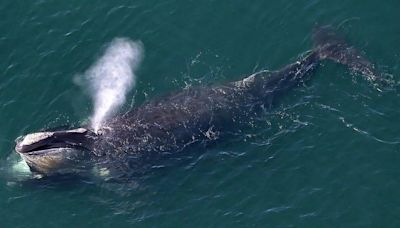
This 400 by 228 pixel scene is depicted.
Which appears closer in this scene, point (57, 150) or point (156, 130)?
point (57, 150)

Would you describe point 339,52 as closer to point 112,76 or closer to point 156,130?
point 156,130

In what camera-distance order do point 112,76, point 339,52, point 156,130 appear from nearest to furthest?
point 156,130 → point 339,52 → point 112,76

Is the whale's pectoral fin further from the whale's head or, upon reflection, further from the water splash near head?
the whale's head

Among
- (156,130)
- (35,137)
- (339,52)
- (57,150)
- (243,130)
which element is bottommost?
(57,150)

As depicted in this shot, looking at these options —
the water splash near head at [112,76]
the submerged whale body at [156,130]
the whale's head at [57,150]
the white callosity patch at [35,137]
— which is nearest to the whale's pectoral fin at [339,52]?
the submerged whale body at [156,130]

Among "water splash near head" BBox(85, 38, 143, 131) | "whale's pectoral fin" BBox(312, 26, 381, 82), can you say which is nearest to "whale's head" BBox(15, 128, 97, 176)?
"water splash near head" BBox(85, 38, 143, 131)

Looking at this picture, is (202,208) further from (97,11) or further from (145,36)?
(97,11)

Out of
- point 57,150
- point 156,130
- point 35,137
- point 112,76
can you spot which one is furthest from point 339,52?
point 35,137
